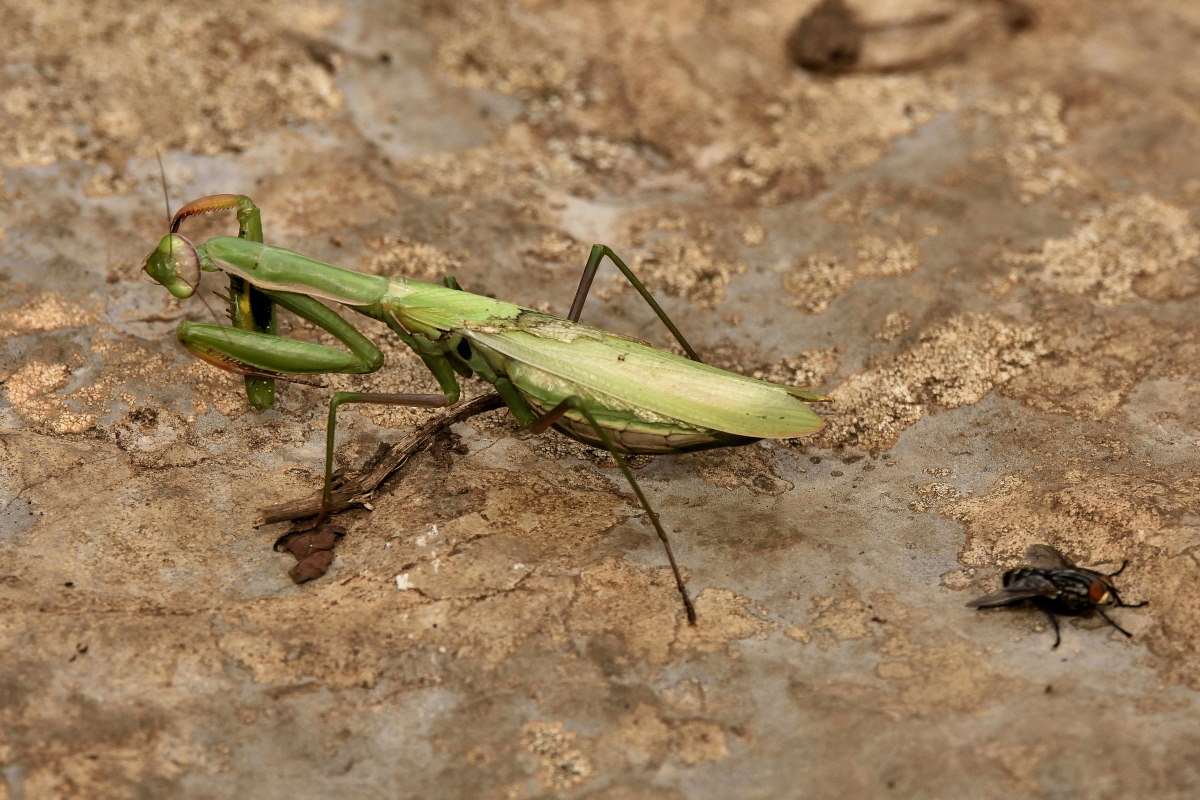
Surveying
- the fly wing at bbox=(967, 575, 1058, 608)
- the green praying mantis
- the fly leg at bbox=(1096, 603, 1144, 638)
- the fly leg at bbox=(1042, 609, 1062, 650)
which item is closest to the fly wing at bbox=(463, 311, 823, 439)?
the green praying mantis

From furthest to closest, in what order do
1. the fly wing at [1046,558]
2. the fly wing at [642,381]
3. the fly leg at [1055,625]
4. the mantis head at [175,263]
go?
the mantis head at [175,263] < the fly wing at [642,381] < the fly wing at [1046,558] < the fly leg at [1055,625]

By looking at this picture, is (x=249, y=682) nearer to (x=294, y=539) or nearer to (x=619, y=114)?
(x=294, y=539)

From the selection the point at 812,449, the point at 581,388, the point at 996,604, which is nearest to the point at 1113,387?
the point at 812,449

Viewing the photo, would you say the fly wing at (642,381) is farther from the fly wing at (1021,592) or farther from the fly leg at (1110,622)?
the fly leg at (1110,622)

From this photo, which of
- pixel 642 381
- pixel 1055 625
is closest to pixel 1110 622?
pixel 1055 625

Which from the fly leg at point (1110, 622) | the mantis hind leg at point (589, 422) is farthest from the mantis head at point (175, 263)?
the fly leg at point (1110, 622)
